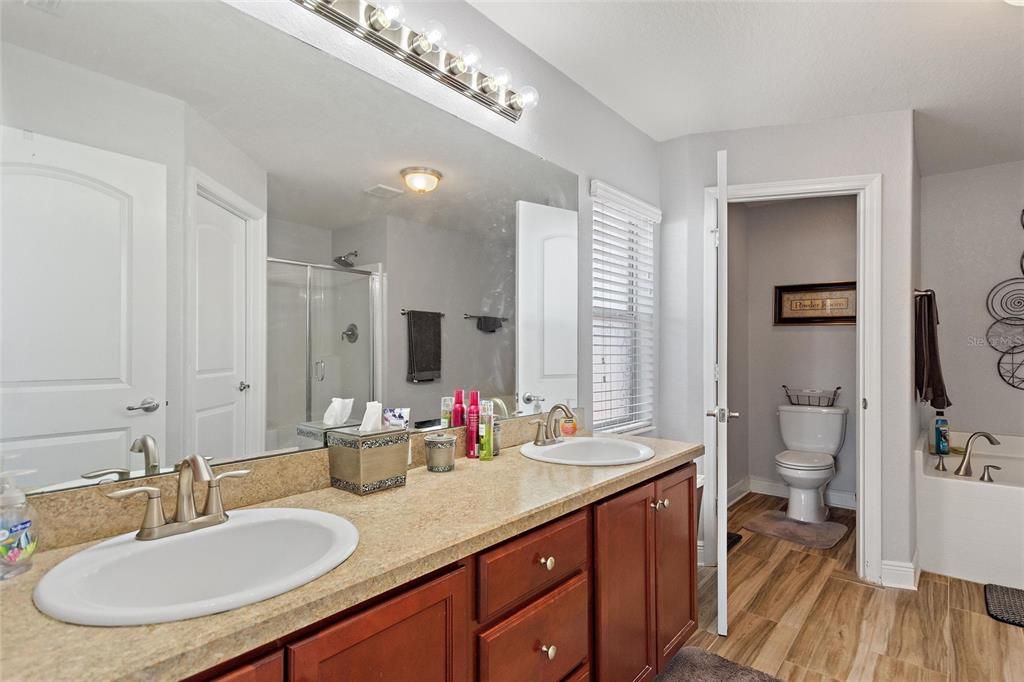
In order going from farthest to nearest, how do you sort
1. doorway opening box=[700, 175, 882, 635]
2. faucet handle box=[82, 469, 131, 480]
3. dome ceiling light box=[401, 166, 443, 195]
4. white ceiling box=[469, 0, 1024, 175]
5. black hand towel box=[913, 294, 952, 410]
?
black hand towel box=[913, 294, 952, 410] → doorway opening box=[700, 175, 882, 635] → white ceiling box=[469, 0, 1024, 175] → dome ceiling light box=[401, 166, 443, 195] → faucet handle box=[82, 469, 131, 480]

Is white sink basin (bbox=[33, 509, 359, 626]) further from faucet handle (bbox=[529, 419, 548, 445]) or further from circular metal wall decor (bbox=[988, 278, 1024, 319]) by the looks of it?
circular metal wall decor (bbox=[988, 278, 1024, 319])

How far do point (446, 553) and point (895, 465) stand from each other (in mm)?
2788

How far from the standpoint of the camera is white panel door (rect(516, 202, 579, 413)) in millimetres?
2223

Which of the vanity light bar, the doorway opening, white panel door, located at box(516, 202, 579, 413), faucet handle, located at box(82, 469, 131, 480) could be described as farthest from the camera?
the doorway opening

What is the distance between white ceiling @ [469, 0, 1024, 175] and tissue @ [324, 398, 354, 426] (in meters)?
1.46

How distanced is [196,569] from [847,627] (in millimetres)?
2623

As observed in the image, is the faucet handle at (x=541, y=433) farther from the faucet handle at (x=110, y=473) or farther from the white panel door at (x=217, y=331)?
the faucet handle at (x=110, y=473)

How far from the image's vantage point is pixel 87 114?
107 cm

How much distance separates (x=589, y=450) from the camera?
2160 millimetres

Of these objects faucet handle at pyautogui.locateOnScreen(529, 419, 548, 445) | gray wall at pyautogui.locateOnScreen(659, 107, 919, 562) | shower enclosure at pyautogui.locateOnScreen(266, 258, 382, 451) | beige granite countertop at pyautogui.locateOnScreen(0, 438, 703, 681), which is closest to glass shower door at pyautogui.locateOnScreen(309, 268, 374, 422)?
shower enclosure at pyautogui.locateOnScreen(266, 258, 382, 451)

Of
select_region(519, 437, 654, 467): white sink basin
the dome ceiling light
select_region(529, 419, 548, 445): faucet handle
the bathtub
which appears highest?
the dome ceiling light

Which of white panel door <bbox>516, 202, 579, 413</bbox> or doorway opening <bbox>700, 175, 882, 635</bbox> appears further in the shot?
doorway opening <bbox>700, 175, 882, 635</bbox>

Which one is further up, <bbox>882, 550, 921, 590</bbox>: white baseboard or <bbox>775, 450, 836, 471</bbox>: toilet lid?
<bbox>775, 450, 836, 471</bbox>: toilet lid

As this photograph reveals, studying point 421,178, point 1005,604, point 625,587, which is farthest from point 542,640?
point 1005,604
